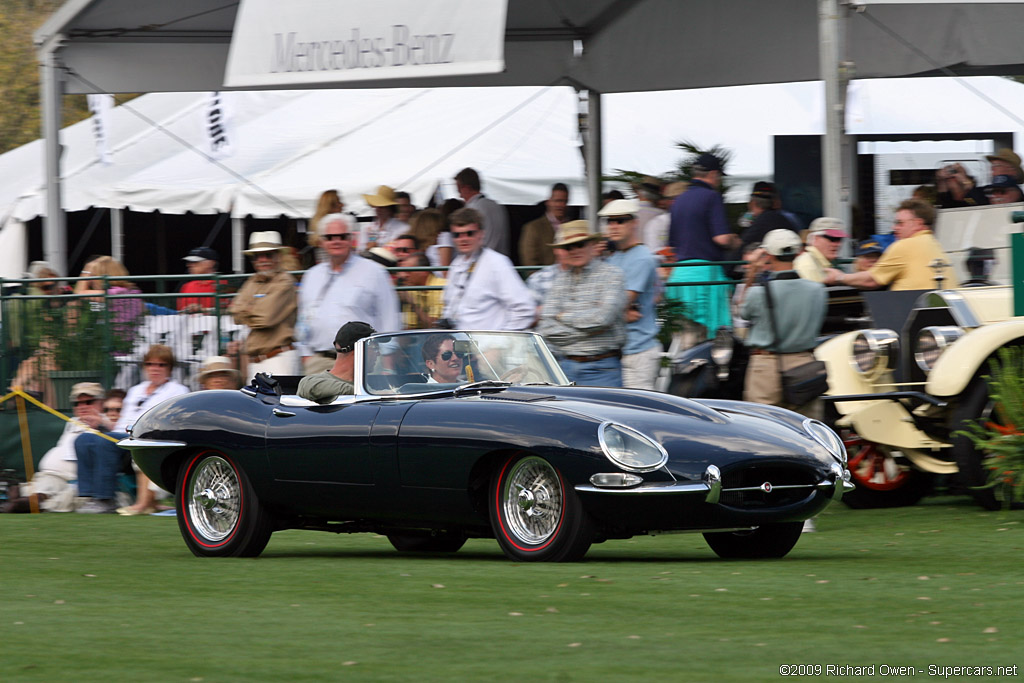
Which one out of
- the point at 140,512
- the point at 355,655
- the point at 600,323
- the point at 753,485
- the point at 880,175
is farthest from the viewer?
the point at 880,175

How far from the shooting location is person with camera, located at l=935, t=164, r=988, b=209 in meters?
14.8

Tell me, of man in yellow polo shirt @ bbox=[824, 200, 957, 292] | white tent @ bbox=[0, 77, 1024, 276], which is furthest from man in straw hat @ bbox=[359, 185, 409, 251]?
man in yellow polo shirt @ bbox=[824, 200, 957, 292]

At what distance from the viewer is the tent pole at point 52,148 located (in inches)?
666

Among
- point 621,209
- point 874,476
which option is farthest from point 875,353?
point 621,209

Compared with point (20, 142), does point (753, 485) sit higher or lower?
lower

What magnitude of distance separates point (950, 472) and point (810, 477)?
2.83 metres

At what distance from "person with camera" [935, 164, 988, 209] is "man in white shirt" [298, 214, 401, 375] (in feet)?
21.3

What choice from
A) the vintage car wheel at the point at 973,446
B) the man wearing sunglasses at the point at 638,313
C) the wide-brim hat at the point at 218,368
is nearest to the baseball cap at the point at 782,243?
the man wearing sunglasses at the point at 638,313

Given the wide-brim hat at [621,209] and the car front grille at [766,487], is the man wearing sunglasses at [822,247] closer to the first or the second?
the wide-brim hat at [621,209]

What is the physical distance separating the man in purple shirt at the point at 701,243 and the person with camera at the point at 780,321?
2407 millimetres

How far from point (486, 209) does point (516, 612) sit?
349 inches

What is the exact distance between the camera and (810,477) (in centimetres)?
784

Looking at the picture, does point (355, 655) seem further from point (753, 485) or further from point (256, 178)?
point (256, 178)

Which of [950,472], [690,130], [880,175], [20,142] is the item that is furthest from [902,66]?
[20,142]
